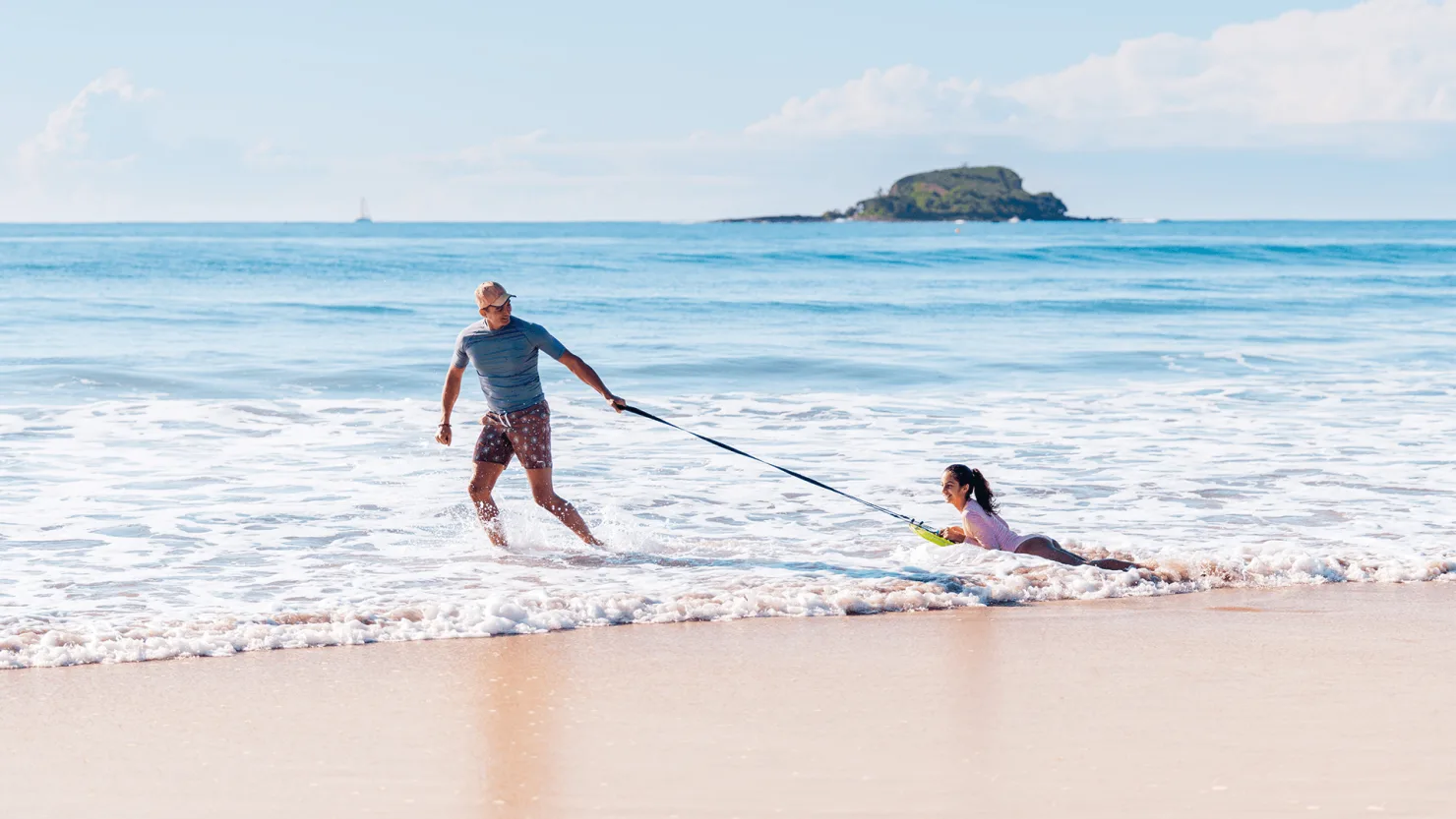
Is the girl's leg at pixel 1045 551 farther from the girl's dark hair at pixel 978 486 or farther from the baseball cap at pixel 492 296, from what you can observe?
the baseball cap at pixel 492 296

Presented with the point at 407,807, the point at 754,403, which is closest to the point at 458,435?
the point at 754,403

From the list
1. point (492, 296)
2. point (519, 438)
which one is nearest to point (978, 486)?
point (519, 438)

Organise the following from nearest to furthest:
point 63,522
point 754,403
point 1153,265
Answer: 1. point 63,522
2. point 754,403
3. point 1153,265

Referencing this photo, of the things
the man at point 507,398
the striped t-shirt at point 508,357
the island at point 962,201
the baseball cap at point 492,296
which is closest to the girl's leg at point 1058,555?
the man at point 507,398

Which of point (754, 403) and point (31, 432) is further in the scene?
point (754, 403)

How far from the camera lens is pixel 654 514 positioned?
910 cm

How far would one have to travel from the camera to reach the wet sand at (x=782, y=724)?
13.4 ft

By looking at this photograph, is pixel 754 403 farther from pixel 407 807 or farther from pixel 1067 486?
pixel 407 807

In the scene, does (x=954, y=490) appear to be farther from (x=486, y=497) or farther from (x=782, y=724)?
(x=782, y=724)

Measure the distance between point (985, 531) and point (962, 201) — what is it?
496ft

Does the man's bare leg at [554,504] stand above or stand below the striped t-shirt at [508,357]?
below

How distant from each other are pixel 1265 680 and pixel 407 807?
3.30 m

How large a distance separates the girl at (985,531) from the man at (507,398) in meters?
1.91

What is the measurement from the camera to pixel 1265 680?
17.2 feet
